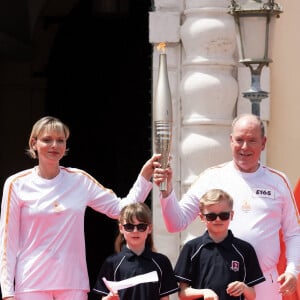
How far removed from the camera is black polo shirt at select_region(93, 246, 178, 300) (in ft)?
Answer: 17.7

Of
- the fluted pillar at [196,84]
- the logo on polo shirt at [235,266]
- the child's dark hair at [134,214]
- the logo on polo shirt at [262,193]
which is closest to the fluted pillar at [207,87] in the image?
the fluted pillar at [196,84]

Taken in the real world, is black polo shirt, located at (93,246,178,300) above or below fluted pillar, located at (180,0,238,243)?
below

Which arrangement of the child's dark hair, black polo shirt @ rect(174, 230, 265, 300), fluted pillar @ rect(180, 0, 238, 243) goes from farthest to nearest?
fluted pillar @ rect(180, 0, 238, 243) → the child's dark hair → black polo shirt @ rect(174, 230, 265, 300)

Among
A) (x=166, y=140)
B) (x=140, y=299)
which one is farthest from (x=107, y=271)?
(x=166, y=140)

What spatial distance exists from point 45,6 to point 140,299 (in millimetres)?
5383

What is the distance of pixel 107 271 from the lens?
18.0 ft

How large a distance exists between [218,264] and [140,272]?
0.36 meters

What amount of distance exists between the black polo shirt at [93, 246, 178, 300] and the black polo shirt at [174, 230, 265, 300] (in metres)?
0.06

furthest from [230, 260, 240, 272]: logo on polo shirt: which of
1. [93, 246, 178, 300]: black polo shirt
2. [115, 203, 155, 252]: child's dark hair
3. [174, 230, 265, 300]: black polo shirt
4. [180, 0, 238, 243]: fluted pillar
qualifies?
[180, 0, 238, 243]: fluted pillar

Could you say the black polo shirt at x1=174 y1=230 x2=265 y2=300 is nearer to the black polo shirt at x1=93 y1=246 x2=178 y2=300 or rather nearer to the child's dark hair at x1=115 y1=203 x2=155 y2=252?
the black polo shirt at x1=93 y1=246 x2=178 y2=300

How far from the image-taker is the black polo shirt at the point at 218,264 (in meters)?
5.39

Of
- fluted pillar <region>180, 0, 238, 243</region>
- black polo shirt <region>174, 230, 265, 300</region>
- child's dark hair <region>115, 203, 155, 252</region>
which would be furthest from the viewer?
fluted pillar <region>180, 0, 238, 243</region>

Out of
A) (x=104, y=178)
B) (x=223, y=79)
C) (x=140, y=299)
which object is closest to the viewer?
(x=140, y=299)

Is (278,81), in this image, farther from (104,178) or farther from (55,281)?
(55,281)
